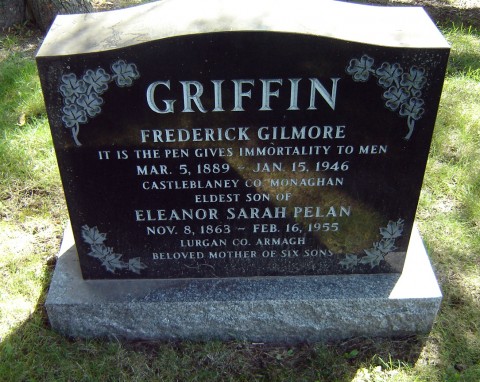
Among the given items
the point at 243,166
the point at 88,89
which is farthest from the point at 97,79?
the point at 243,166

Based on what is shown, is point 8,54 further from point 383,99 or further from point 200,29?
point 383,99

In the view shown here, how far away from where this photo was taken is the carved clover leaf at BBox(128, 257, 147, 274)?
8.95 feet

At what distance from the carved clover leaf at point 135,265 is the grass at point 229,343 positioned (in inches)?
15.5

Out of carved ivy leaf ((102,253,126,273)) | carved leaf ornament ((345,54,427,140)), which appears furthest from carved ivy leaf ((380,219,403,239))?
carved ivy leaf ((102,253,126,273))

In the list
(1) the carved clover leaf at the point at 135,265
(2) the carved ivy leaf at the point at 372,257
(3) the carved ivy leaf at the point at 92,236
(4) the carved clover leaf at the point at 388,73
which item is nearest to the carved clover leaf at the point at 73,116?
(3) the carved ivy leaf at the point at 92,236

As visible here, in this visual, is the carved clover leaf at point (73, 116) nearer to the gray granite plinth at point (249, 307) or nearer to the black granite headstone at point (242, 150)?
the black granite headstone at point (242, 150)

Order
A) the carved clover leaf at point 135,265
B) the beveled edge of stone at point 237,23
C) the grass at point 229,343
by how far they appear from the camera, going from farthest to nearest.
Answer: the carved clover leaf at point 135,265 < the grass at point 229,343 < the beveled edge of stone at point 237,23

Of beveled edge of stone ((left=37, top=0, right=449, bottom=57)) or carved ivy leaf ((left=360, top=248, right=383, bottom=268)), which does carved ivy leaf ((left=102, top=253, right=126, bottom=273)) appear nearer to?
beveled edge of stone ((left=37, top=0, right=449, bottom=57))

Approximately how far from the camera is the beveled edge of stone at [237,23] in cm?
217

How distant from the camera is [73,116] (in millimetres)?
2299

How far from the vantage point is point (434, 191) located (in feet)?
12.4

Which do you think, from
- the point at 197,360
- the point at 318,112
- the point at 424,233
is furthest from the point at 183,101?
the point at 424,233

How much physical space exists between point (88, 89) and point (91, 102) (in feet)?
0.18

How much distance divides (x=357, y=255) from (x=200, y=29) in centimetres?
137
